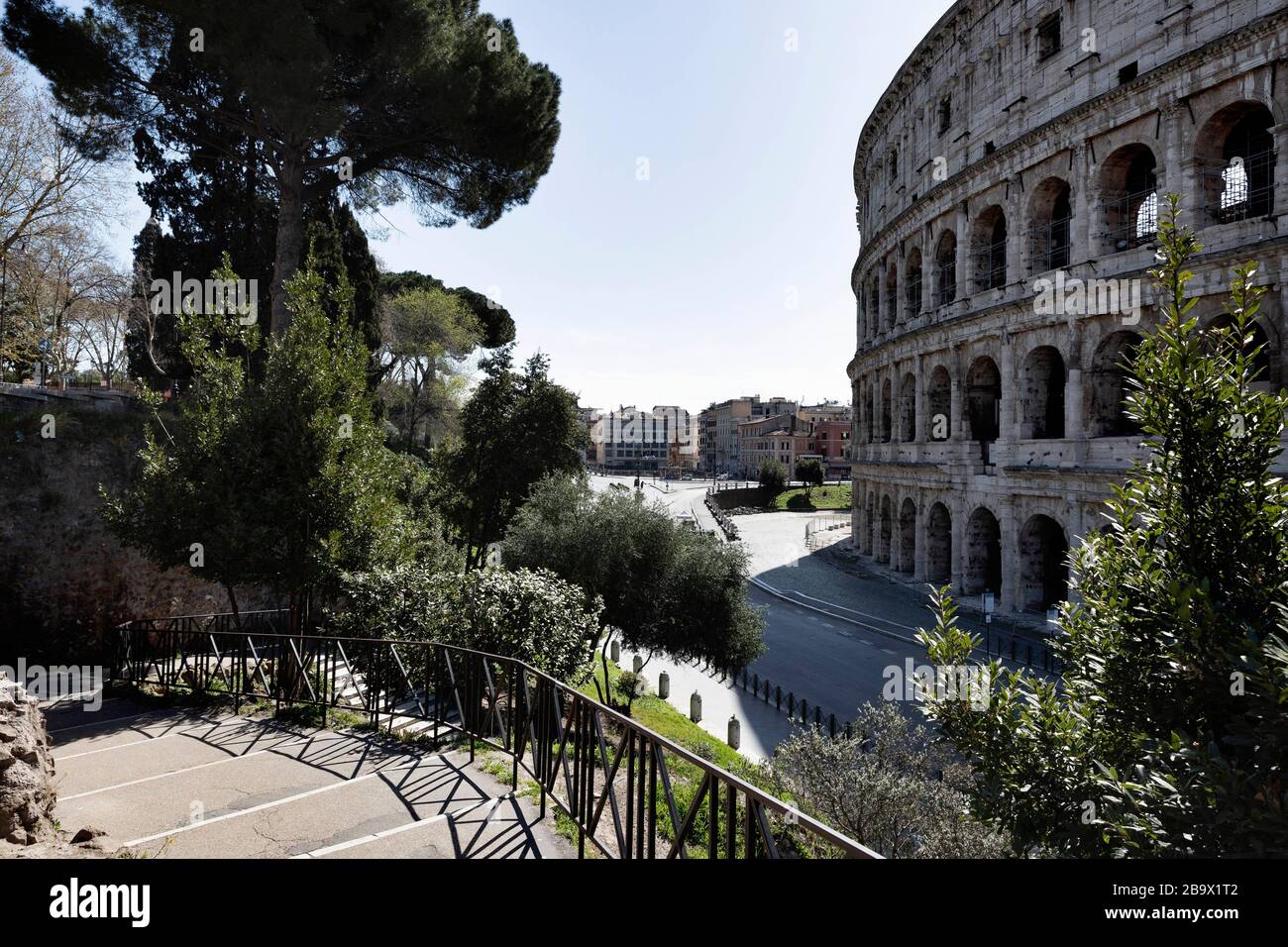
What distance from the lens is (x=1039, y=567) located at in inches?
836

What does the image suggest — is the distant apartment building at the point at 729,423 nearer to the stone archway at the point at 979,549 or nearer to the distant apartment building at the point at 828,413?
the distant apartment building at the point at 828,413

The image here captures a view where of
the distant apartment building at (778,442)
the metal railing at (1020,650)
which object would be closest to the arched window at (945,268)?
the metal railing at (1020,650)

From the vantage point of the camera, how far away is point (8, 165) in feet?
52.2

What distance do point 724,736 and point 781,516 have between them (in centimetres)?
4253

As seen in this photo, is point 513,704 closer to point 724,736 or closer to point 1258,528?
point 1258,528

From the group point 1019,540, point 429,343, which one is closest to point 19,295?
point 429,343

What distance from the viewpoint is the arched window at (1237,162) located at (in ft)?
55.4

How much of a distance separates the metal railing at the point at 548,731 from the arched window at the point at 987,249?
2083 centimetres

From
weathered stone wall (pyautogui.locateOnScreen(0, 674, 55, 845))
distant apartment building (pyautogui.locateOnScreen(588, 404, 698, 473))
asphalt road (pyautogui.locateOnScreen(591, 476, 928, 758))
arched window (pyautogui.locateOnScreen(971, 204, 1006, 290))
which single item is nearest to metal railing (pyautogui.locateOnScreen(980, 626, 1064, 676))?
asphalt road (pyautogui.locateOnScreen(591, 476, 928, 758))

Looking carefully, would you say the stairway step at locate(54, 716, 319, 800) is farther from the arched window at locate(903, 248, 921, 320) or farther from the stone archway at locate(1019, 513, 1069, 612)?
the arched window at locate(903, 248, 921, 320)

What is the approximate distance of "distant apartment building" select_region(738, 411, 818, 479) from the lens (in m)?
93.6

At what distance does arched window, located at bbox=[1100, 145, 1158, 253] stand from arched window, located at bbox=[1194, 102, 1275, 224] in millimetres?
1566

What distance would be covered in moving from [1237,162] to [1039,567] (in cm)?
1204
